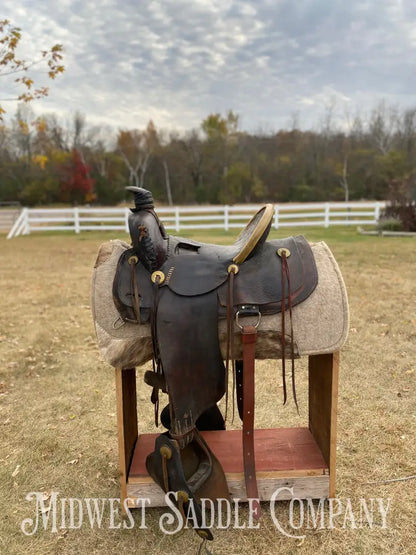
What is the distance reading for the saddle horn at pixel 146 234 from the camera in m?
1.64

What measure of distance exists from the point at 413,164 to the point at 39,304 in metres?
31.5

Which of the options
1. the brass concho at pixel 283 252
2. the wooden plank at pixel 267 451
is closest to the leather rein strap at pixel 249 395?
the wooden plank at pixel 267 451

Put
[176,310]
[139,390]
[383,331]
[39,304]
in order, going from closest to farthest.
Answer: [176,310] → [139,390] → [383,331] → [39,304]

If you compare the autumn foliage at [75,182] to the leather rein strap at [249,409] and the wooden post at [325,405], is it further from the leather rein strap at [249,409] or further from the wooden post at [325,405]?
the leather rein strap at [249,409]

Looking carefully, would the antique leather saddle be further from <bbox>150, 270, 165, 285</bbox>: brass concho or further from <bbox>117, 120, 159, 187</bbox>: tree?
<bbox>117, 120, 159, 187</bbox>: tree

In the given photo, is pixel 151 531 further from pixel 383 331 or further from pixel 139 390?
pixel 383 331

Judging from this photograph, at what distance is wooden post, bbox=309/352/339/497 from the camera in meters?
1.79

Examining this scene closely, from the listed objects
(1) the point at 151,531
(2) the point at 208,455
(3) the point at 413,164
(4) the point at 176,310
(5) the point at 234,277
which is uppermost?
(3) the point at 413,164

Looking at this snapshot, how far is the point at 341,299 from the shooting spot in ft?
5.45

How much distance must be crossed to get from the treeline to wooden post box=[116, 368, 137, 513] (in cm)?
3055

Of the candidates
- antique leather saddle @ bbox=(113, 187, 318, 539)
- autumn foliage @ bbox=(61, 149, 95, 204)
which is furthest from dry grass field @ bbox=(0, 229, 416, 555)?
autumn foliage @ bbox=(61, 149, 95, 204)

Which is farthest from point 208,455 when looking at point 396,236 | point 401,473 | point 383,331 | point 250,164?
point 250,164

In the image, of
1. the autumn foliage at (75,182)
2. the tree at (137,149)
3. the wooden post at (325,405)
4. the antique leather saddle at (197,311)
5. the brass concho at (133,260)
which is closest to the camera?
the antique leather saddle at (197,311)

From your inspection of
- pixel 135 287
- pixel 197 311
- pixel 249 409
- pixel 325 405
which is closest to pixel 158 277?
pixel 135 287
